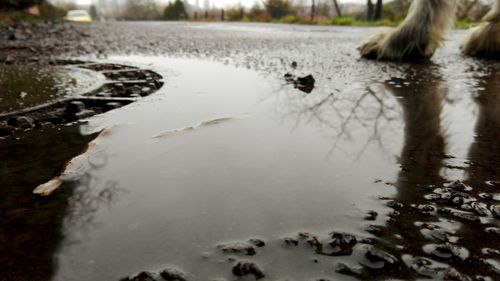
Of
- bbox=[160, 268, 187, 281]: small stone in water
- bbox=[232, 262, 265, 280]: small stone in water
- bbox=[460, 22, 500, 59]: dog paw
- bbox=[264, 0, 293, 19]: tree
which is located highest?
bbox=[264, 0, 293, 19]: tree

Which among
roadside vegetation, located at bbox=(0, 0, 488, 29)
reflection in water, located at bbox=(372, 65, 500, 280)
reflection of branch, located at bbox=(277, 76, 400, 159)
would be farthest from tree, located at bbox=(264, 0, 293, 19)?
reflection in water, located at bbox=(372, 65, 500, 280)

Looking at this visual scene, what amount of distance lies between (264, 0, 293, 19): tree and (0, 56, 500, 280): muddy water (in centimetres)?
2985

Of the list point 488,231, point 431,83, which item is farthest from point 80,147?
point 431,83

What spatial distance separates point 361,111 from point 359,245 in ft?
3.93

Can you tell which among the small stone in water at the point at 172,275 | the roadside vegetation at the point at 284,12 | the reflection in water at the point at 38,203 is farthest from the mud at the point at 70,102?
the roadside vegetation at the point at 284,12

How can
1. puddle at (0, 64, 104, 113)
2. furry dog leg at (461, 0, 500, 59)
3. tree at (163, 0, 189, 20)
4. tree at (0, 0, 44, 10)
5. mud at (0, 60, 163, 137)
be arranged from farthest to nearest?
1. tree at (163, 0, 189, 20)
2. tree at (0, 0, 44, 10)
3. furry dog leg at (461, 0, 500, 59)
4. puddle at (0, 64, 104, 113)
5. mud at (0, 60, 163, 137)

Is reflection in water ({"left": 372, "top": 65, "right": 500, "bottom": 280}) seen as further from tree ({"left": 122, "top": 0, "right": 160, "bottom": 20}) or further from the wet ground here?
tree ({"left": 122, "top": 0, "right": 160, "bottom": 20})

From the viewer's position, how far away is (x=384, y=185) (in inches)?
42.1

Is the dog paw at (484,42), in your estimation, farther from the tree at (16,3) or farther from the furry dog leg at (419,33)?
the tree at (16,3)

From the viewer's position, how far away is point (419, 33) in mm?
Answer: 3758

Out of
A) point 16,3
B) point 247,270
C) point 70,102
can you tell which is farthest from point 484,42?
point 16,3

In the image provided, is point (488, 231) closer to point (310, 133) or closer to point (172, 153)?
point (310, 133)

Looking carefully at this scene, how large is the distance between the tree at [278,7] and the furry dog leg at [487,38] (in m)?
27.0

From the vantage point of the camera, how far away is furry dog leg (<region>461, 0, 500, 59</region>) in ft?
13.0
